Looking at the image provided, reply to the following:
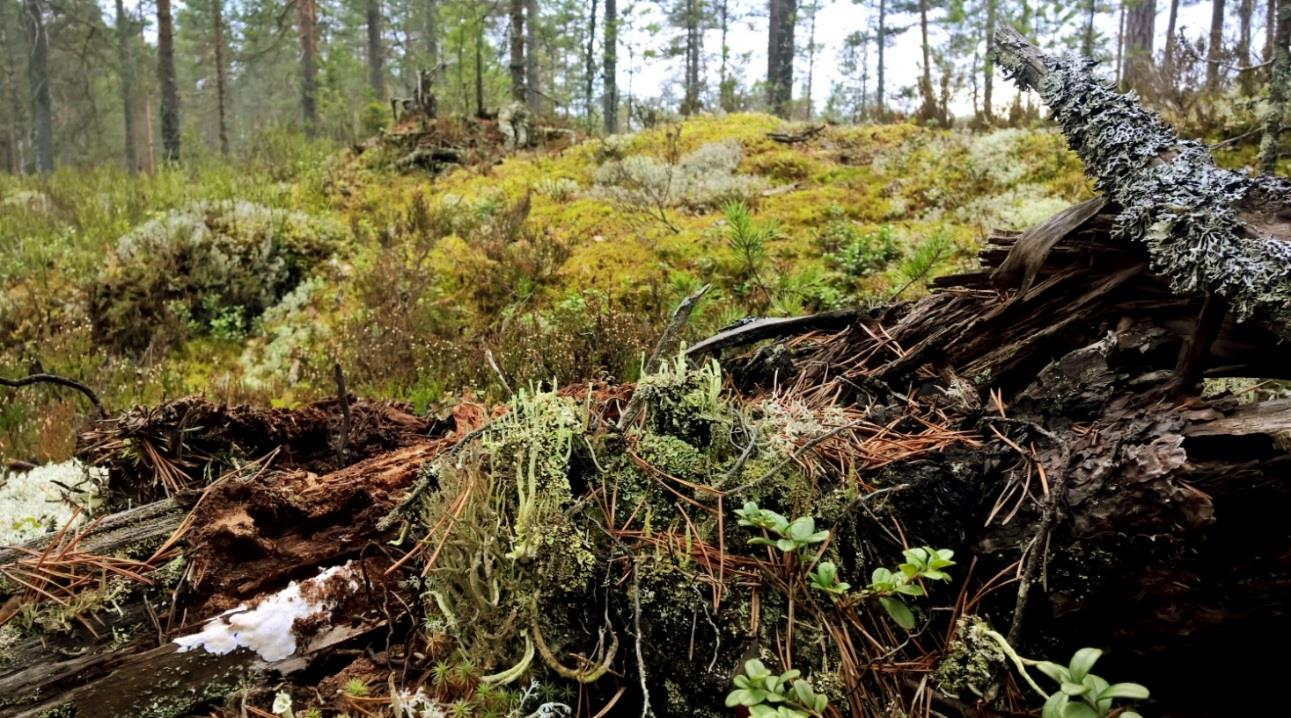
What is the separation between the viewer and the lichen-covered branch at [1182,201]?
152cm

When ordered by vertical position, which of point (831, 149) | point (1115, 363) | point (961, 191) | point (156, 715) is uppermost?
point (831, 149)

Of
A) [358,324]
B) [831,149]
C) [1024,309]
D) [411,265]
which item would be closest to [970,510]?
[1024,309]

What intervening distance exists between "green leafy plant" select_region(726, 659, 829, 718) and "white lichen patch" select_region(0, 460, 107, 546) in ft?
7.21

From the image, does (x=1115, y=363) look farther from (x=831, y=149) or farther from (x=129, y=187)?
(x=129, y=187)

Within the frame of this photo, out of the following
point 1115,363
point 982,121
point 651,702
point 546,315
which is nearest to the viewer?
point 651,702

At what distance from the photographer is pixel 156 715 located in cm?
166

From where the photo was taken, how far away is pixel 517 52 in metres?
13.3

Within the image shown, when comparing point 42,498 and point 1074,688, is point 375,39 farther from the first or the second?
point 1074,688

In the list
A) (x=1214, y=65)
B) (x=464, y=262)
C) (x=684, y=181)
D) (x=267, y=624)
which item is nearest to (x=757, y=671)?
(x=267, y=624)

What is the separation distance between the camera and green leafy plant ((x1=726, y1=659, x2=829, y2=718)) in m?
1.32

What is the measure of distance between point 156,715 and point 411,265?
5616 mm

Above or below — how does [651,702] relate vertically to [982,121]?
below

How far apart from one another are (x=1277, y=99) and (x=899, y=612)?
5.55 metres

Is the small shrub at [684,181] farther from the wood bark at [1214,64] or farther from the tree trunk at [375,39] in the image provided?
the tree trunk at [375,39]
